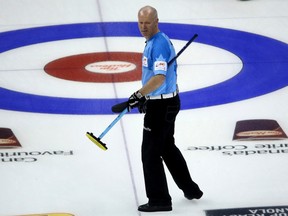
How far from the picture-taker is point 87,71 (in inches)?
445

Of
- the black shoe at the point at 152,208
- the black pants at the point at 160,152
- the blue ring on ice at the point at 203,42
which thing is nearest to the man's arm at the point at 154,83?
the black pants at the point at 160,152

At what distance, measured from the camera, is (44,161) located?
832 centimetres

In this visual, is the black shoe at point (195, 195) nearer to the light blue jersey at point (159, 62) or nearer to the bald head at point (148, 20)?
the light blue jersey at point (159, 62)

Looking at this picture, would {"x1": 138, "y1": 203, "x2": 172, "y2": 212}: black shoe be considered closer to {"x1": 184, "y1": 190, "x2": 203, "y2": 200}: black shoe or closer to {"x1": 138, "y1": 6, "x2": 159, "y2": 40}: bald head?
{"x1": 184, "y1": 190, "x2": 203, "y2": 200}: black shoe

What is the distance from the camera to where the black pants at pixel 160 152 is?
22.9 ft

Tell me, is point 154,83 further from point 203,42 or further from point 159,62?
point 203,42

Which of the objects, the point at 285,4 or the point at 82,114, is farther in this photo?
the point at 285,4

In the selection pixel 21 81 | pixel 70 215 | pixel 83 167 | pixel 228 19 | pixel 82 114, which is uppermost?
pixel 228 19

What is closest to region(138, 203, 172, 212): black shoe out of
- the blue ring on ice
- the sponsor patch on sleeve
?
the sponsor patch on sleeve

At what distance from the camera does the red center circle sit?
1099cm

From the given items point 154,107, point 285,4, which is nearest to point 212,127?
point 154,107

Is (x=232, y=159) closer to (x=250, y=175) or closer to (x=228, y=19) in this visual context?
(x=250, y=175)

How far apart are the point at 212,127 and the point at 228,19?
479 centimetres

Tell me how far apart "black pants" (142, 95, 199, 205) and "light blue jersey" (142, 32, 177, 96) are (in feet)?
0.40
